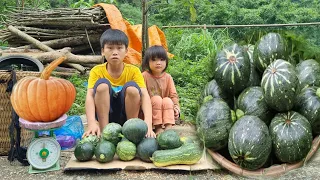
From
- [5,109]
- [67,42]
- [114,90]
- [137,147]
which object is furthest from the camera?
[67,42]

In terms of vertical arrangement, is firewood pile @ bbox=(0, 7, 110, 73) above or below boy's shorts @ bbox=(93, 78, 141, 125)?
above

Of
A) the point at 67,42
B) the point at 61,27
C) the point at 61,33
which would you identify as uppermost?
the point at 61,27

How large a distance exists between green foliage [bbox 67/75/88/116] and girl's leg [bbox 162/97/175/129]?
151cm

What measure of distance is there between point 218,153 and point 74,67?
14.4ft

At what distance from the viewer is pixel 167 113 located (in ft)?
12.7

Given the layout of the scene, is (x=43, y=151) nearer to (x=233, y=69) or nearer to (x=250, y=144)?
(x=250, y=144)

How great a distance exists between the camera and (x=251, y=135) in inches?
118

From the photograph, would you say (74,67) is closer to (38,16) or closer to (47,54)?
(47,54)

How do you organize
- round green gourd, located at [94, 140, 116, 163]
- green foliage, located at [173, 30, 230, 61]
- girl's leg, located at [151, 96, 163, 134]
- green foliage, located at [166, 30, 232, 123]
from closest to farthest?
round green gourd, located at [94, 140, 116, 163] < girl's leg, located at [151, 96, 163, 134] < green foliage, located at [166, 30, 232, 123] < green foliage, located at [173, 30, 230, 61]

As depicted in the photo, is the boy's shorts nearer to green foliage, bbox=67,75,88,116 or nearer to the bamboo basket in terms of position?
the bamboo basket

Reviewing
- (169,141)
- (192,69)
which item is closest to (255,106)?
(169,141)

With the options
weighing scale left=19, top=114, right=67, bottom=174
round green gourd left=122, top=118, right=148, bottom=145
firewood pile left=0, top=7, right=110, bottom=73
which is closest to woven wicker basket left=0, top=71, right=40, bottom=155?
weighing scale left=19, top=114, right=67, bottom=174

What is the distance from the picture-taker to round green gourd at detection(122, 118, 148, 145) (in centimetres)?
322

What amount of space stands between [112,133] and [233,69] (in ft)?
3.80
